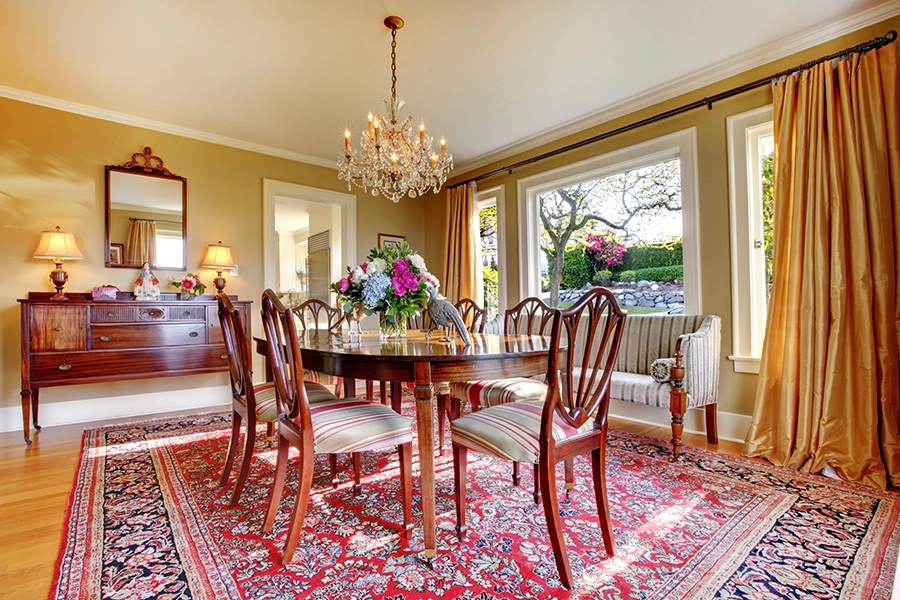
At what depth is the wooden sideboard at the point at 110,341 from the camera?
2869mm

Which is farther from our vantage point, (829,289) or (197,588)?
(829,289)

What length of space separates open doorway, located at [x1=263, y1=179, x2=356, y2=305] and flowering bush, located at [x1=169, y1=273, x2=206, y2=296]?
615 millimetres

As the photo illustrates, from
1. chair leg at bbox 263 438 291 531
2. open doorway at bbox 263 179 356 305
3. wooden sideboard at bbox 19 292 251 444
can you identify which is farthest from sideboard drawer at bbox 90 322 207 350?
chair leg at bbox 263 438 291 531

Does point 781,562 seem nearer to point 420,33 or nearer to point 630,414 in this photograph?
point 630,414

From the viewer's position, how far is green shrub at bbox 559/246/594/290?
392 centimetres

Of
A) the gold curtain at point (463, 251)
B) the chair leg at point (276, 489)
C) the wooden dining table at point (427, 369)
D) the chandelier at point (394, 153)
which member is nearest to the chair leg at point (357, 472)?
the chair leg at point (276, 489)

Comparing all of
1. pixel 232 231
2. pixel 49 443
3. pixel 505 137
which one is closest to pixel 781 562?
pixel 505 137

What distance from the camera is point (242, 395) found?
205 centimetres

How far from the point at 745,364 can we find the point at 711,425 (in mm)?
476

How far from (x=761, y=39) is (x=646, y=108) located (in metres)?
0.84

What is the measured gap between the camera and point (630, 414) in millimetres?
3395

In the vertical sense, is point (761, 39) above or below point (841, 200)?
above

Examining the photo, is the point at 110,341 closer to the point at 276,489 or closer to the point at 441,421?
the point at 276,489

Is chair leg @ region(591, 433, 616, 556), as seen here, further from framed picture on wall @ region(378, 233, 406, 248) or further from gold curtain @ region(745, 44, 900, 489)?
framed picture on wall @ region(378, 233, 406, 248)
